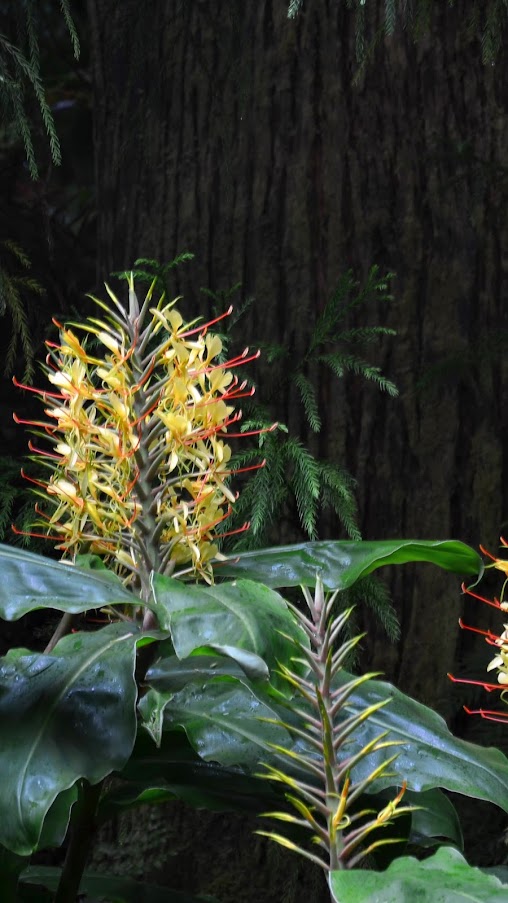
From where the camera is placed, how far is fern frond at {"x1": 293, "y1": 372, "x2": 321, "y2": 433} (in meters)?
1.89

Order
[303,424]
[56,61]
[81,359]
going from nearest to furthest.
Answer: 1. [81,359]
2. [303,424]
3. [56,61]

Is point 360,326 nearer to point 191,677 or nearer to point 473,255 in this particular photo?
point 473,255

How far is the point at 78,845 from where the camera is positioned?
121cm

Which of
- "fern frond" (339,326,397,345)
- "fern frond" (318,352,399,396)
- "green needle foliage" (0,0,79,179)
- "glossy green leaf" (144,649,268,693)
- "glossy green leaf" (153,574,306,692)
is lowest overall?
"glossy green leaf" (144,649,268,693)

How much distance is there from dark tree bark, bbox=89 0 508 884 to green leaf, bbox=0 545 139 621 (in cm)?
106

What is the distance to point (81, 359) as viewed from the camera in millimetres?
1122

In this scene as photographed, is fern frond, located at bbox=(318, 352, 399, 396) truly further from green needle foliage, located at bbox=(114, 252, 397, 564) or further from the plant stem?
the plant stem

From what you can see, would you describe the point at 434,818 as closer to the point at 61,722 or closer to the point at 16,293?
the point at 61,722

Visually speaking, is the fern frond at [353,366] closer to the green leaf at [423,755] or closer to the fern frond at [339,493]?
the fern frond at [339,493]

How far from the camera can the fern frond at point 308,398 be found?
6.21 feet

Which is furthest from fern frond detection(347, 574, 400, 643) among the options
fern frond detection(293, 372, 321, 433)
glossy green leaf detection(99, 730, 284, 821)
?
glossy green leaf detection(99, 730, 284, 821)

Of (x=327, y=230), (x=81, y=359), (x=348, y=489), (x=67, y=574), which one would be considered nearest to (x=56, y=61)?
(x=327, y=230)

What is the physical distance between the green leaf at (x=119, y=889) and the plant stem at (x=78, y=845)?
19 cm

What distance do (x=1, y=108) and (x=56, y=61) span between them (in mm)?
1225
